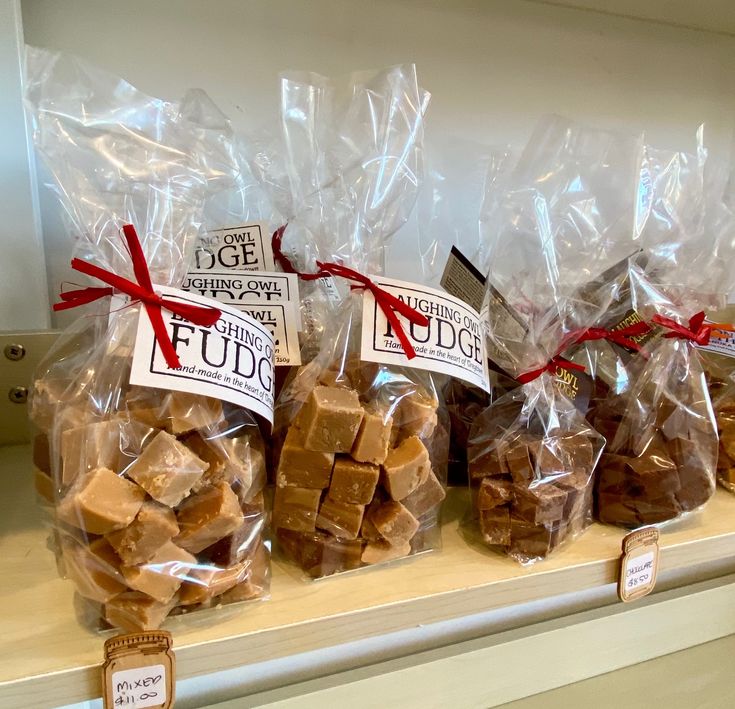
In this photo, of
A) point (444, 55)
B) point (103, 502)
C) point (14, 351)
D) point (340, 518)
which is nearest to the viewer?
point (103, 502)

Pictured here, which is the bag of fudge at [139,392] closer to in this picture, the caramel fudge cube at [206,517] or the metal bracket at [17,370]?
the caramel fudge cube at [206,517]

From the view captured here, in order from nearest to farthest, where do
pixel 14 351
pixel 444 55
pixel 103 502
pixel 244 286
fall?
pixel 103 502, pixel 244 286, pixel 14 351, pixel 444 55

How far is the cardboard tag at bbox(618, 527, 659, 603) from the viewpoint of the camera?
64cm

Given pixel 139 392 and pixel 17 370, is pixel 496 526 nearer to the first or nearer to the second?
pixel 139 392

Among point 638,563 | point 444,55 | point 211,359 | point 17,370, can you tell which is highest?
point 444,55

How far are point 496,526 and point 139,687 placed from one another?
342 mm

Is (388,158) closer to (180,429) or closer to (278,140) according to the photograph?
(278,140)

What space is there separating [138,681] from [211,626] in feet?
0.21

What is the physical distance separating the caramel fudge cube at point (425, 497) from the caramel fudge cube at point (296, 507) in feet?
0.27

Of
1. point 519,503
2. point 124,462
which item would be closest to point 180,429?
point 124,462

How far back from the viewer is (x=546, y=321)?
68cm

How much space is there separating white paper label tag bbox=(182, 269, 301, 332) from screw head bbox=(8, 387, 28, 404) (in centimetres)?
30

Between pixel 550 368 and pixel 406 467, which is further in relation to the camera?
pixel 550 368

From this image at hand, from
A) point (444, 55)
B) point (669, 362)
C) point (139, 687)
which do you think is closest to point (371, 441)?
point (139, 687)
